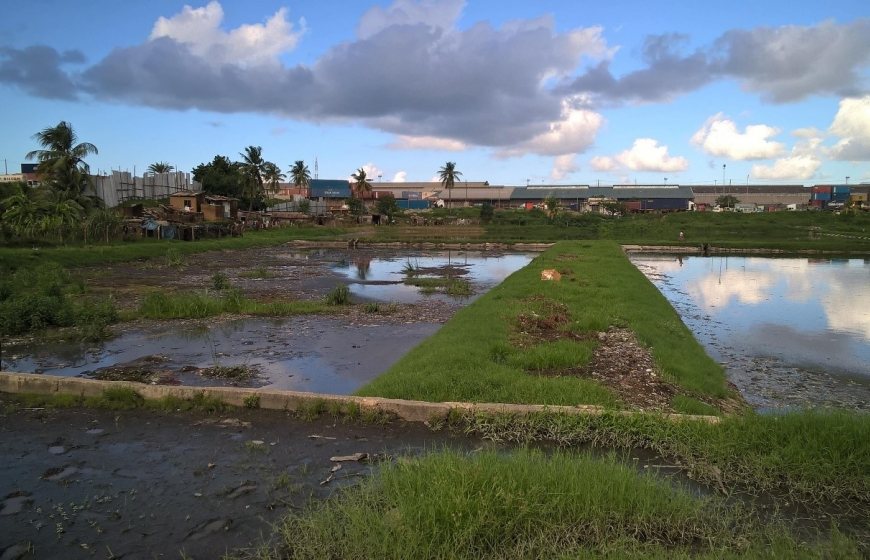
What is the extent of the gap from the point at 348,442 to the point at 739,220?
72176 mm

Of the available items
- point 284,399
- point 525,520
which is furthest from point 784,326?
point 525,520

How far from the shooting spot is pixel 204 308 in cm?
1634

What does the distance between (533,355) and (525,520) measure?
5599 millimetres

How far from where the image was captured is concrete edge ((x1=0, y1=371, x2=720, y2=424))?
21.4 ft

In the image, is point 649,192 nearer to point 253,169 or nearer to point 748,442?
point 253,169

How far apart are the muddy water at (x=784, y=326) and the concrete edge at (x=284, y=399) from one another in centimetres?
432

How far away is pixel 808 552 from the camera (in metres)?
3.58

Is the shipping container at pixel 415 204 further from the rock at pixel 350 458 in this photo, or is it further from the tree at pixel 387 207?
the rock at pixel 350 458

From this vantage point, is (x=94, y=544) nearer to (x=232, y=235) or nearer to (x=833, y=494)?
(x=833, y=494)

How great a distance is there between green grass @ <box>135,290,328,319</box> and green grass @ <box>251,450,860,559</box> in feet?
42.7

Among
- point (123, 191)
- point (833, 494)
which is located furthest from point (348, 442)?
point (123, 191)

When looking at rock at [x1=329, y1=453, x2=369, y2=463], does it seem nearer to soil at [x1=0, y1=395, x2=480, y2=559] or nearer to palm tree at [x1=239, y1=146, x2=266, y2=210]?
soil at [x1=0, y1=395, x2=480, y2=559]

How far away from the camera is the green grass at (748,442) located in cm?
486

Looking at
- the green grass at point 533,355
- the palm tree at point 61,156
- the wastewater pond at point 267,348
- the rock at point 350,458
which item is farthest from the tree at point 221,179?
the rock at point 350,458
